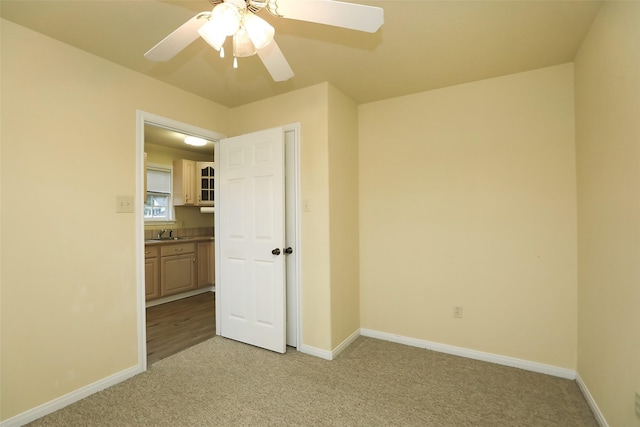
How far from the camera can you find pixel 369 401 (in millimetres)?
2029

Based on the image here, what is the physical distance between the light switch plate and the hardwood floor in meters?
1.33

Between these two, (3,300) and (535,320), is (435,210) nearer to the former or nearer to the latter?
(535,320)

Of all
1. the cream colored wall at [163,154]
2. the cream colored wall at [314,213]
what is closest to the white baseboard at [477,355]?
the cream colored wall at [314,213]

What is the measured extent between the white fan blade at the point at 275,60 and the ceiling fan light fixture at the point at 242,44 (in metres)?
0.11

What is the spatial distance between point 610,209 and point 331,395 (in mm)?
2075

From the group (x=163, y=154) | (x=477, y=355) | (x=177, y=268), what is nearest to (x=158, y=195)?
(x=163, y=154)

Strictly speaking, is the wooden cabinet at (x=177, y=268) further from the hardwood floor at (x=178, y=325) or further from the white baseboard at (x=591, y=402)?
the white baseboard at (x=591, y=402)

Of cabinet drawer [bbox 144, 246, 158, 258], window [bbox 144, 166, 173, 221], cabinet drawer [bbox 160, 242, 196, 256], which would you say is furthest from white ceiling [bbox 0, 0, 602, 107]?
window [bbox 144, 166, 173, 221]

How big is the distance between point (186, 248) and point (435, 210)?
11.9 ft

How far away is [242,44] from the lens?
4.55 feet

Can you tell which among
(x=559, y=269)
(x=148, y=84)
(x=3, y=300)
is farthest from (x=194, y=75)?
(x=559, y=269)

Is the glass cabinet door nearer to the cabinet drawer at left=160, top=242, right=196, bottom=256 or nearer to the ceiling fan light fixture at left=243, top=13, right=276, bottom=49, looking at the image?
the cabinet drawer at left=160, top=242, right=196, bottom=256

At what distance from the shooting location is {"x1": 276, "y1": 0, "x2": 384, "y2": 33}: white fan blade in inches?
46.2

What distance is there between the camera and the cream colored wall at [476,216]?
2.35m
